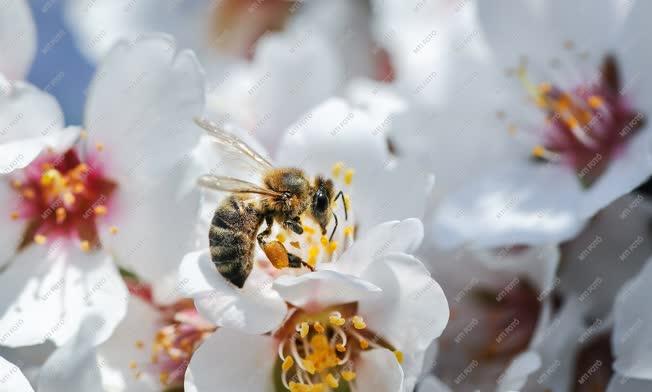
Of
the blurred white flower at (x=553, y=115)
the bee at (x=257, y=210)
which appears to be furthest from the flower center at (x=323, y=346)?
the blurred white flower at (x=553, y=115)

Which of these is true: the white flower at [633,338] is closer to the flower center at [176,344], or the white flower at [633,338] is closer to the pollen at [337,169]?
the pollen at [337,169]

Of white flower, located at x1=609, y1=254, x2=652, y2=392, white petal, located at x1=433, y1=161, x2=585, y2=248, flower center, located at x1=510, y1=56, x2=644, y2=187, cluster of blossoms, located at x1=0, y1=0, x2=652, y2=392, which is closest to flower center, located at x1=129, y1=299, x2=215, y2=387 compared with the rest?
cluster of blossoms, located at x1=0, y1=0, x2=652, y2=392

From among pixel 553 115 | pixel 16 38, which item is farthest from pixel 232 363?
pixel 553 115

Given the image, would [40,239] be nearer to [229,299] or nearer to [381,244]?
[229,299]

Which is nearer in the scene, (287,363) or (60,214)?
(287,363)

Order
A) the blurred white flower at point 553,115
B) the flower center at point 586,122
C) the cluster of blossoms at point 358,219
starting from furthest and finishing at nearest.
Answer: the flower center at point 586,122, the blurred white flower at point 553,115, the cluster of blossoms at point 358,219

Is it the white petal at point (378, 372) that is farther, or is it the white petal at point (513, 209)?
the white petal at point (513, 209)
